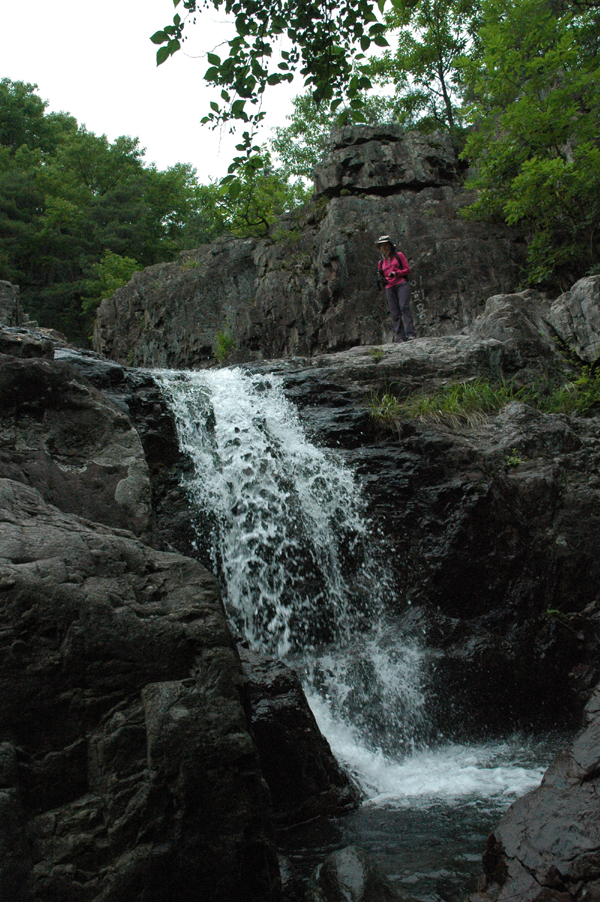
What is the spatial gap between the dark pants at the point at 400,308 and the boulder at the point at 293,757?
710 centimetres

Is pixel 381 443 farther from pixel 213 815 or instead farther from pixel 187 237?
pixel 187 237

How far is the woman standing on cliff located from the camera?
9852 millimetres

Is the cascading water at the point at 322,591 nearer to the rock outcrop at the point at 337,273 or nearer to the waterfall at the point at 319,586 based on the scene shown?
the waterfall at the point at 319,586

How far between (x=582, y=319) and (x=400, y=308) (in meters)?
2.87

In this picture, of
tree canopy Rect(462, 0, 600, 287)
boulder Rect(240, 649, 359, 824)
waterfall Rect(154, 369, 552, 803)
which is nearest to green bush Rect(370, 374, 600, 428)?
waterfall Rect(154, 369, 552, 803)

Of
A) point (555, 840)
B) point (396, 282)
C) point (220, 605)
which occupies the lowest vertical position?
point (555, 840)

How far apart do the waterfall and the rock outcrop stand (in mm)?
5310

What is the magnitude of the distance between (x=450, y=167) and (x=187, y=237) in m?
14.2

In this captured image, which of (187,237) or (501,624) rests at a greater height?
(187,237)

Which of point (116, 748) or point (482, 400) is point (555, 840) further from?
point (482, 400)

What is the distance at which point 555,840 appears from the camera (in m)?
2.54

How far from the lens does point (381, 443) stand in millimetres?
7031

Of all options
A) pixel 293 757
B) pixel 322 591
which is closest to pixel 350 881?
pixel 293 757

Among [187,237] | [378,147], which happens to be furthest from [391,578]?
[187,237]
